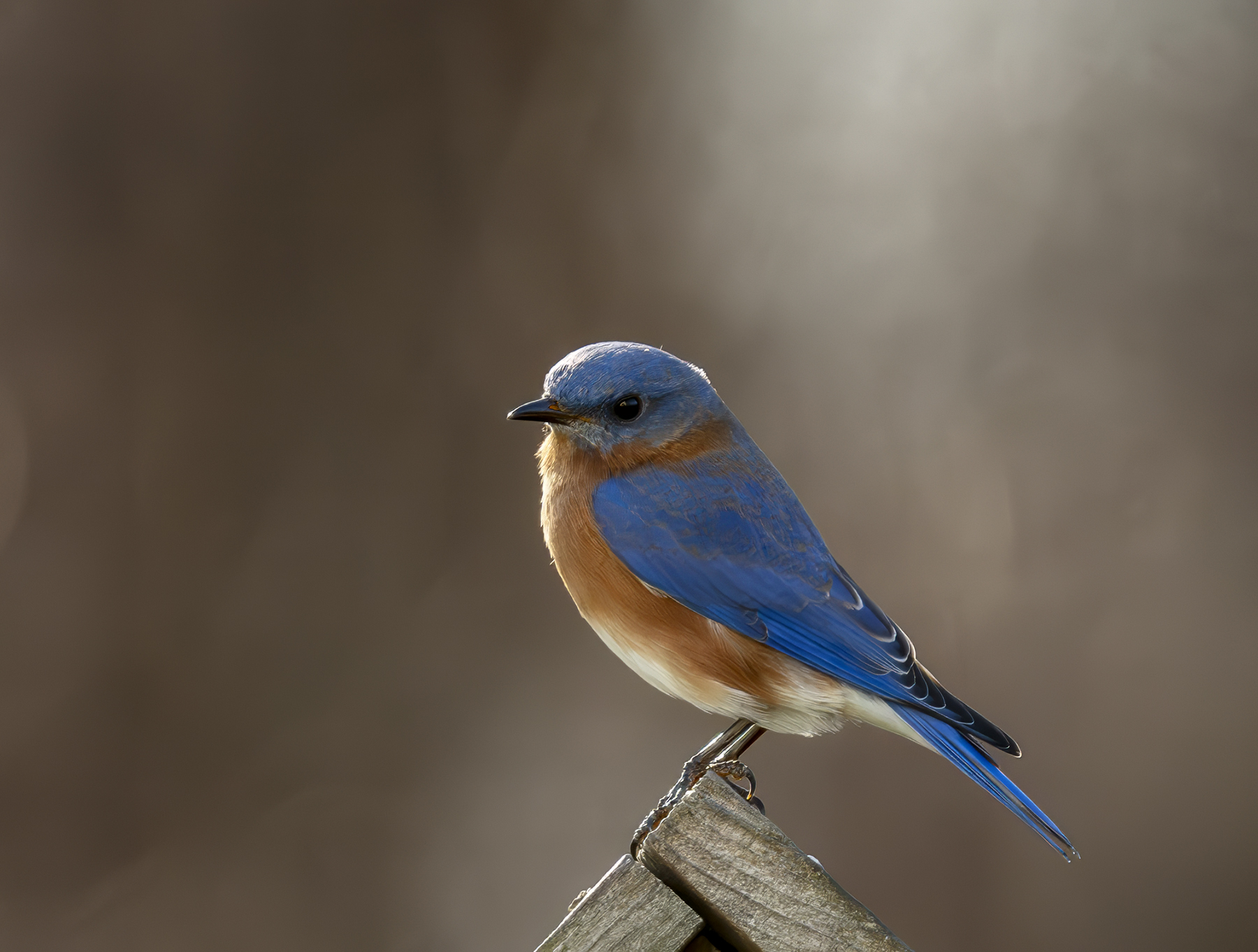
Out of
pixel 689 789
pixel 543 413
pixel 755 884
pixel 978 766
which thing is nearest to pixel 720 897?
pixel 755 884

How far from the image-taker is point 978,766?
2.12 meters

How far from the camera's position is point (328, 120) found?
4.38 metres

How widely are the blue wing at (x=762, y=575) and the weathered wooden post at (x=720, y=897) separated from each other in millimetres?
673

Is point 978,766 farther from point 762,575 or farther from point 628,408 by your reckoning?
point 628,408

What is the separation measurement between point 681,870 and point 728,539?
917 millimetres

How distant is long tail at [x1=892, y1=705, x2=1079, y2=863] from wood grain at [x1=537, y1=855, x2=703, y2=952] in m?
0.65

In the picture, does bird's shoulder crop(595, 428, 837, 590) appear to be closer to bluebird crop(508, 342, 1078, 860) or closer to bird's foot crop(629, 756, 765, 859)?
bluebird crop(508, 342, 1078, 860)

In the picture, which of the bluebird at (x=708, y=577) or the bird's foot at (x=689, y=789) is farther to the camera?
the bluebird at (x=708, y=577)

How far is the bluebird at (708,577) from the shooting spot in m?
2.32

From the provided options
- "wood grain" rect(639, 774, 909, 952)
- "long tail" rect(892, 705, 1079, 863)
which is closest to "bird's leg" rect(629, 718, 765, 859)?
"wood grain" rect(639, 774, 909, 952)

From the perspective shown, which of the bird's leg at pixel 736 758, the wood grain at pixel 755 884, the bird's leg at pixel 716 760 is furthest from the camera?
the bird's leg at pixel 736 758

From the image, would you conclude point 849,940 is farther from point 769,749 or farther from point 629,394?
point 769,749

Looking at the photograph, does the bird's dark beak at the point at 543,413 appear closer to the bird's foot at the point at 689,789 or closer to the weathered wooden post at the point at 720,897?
the bird's foot at the point at 689,789

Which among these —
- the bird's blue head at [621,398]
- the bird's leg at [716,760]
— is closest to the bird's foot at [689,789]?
the bird's leg at [716,760]
